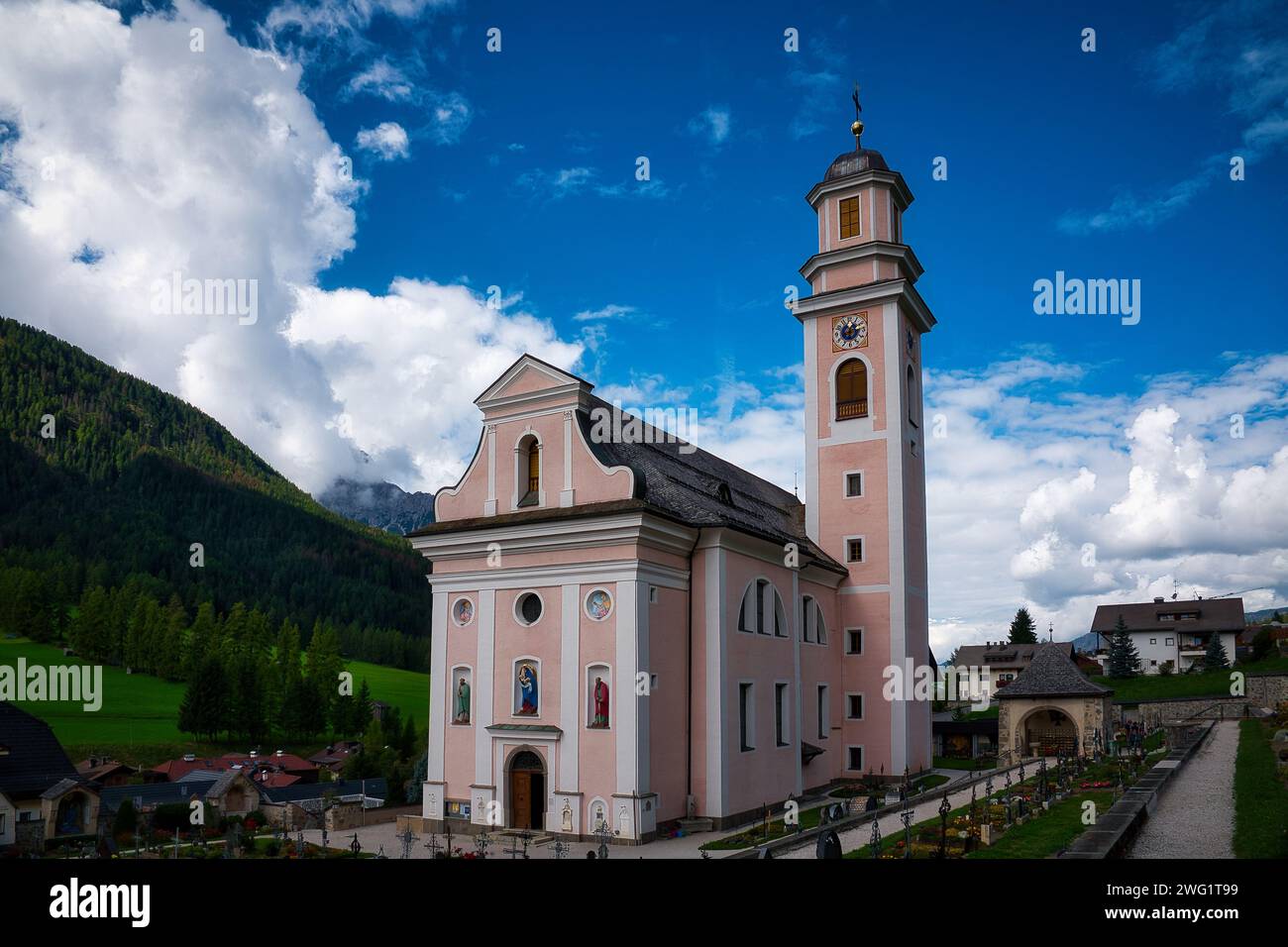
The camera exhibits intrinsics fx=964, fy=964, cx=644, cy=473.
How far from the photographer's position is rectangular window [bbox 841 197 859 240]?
38816 millimetres

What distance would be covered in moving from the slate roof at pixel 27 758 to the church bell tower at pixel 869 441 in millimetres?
31860

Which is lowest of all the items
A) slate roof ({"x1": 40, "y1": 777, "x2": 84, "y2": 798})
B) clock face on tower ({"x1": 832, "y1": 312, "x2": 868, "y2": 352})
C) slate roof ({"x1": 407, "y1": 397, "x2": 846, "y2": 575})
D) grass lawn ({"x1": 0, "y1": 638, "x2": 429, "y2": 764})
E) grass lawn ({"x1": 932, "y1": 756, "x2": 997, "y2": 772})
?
grass lawn ({"x1": 0, "y1": 638, "x2": 429, "y2": 764})

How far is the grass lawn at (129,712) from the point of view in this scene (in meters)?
85.6

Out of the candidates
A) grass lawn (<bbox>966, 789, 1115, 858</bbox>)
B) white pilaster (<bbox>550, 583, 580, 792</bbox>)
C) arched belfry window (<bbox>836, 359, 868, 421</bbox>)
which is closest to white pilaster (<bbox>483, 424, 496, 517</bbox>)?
white pilaster (<bbox>550, 583, 580, 792</bbox>)

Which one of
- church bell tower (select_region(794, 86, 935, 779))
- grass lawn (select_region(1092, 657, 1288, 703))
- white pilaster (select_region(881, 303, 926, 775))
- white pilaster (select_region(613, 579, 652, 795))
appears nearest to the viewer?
white pilaster (select_region(613, 579, 652, 795))

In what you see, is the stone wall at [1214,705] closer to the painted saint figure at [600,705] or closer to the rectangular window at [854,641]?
the rectangular window at [854,641]

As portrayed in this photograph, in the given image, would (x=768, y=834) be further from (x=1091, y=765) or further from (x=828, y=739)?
(x=1091, y=765)

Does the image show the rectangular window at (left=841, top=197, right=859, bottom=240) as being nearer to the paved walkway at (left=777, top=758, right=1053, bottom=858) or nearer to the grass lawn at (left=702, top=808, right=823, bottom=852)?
the paved walkway at (left=777, top=758, right=1053, bottom=858)

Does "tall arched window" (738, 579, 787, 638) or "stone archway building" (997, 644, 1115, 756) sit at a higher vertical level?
"tall arched window" (738, 579, 787, 638)

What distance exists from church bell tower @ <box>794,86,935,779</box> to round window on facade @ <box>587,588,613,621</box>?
14.5m

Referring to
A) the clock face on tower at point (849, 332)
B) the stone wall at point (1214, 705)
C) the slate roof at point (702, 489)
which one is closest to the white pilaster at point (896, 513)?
the clock face on tower at point (849, 332)

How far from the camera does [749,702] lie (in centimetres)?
2866

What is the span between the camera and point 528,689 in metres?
26.9
